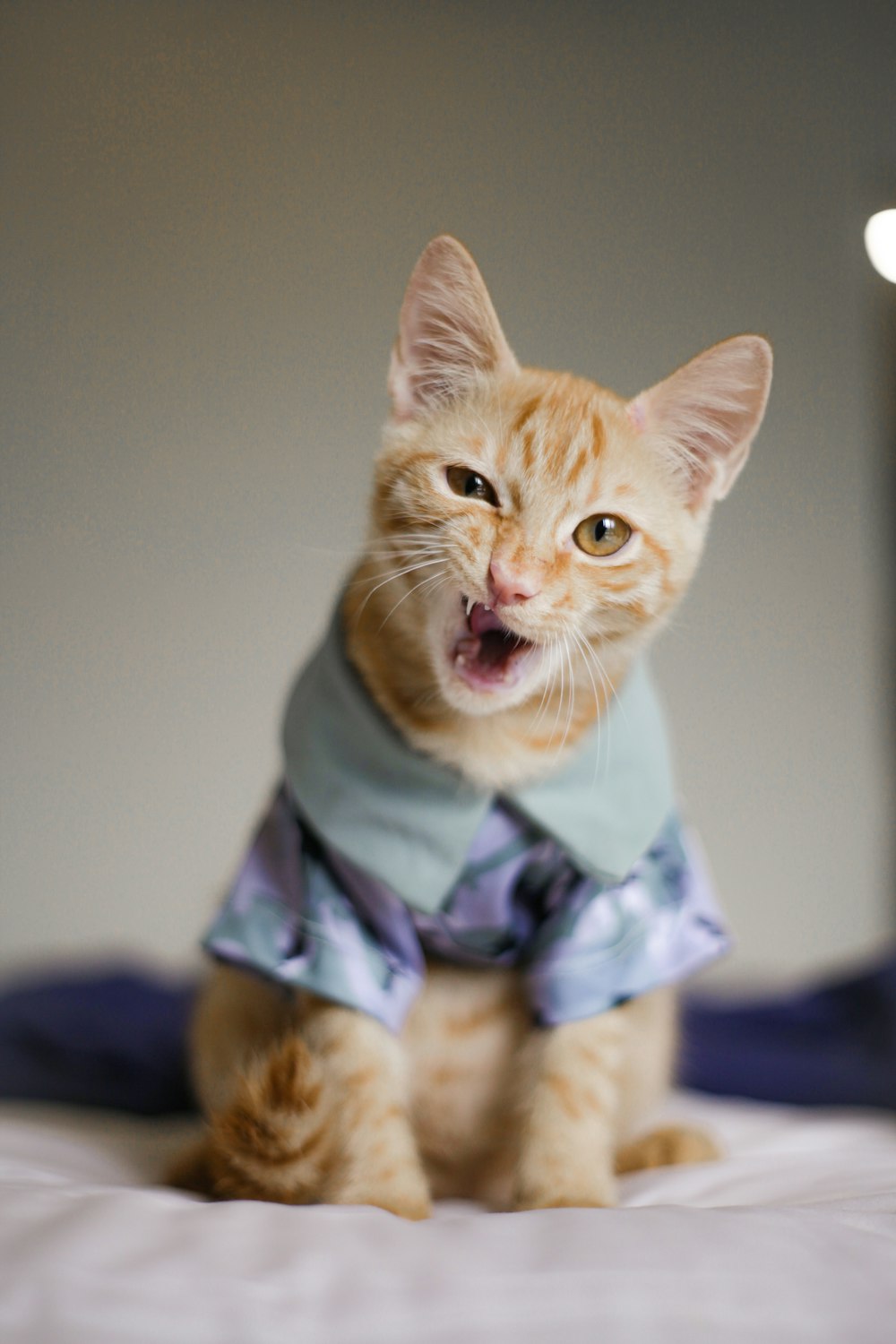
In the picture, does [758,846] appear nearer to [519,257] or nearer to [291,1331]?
[519,257]

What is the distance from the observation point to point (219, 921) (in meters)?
1.06

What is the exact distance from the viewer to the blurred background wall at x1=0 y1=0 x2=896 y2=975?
119 centimetres

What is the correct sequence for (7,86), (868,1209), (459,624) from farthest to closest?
(7,86)
(459,624)
(868,1209)

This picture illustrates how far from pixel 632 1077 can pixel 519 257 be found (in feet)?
2.78

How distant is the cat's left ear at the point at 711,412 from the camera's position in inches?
37.8

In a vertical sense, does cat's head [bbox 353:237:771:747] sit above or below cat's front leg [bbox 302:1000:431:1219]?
above

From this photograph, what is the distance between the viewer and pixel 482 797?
1033mm

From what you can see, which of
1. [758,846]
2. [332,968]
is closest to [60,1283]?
[332,968]

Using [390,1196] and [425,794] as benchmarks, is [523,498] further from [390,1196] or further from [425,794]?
[390,1196]

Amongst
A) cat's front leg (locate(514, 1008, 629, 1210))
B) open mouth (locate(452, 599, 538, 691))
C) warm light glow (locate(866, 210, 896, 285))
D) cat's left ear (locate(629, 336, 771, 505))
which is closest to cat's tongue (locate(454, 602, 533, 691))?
open mouth (locate(452, 599, 538, 691))

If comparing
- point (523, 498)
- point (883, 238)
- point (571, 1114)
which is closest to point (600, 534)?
point (523, 498)

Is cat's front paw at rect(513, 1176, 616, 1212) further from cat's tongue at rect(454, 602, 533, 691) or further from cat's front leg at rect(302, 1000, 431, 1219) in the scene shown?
cat's tongue at rect(454, 602, 533, 691)

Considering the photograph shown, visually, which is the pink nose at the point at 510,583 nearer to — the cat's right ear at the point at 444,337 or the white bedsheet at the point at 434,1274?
the cat's right ear at the point at 444,337

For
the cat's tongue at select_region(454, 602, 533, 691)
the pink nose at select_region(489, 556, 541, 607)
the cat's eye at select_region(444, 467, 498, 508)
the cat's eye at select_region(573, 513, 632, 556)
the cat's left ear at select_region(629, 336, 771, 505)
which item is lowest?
the cat's tongue at select_region(454, 602, 533, 691)
